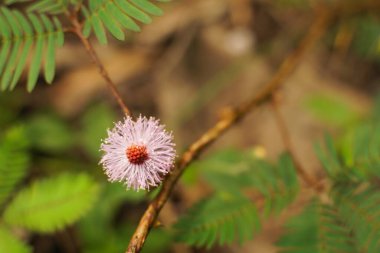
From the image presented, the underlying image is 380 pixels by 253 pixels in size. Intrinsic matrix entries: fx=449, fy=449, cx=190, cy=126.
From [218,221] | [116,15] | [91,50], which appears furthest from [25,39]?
[218,221]

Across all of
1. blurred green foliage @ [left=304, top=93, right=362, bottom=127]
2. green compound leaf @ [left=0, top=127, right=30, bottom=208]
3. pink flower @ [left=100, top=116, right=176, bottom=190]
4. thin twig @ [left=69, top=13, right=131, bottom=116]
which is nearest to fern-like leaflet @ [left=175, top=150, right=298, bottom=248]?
pink flower @ [left=100, top=116, right=176, bottom=190]

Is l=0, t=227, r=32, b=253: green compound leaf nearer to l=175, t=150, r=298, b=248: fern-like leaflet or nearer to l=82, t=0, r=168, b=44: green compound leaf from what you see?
l=175, t=150, r=298, b=248: fern-like leaflet

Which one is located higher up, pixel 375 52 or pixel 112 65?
pixel 112 65

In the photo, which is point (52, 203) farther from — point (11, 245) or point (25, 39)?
point (25, 39)

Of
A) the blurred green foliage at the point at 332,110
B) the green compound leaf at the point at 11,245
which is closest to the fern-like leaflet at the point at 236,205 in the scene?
the green compound leaf at the point at 11,245

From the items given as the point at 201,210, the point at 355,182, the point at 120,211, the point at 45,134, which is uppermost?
the point at 45,134

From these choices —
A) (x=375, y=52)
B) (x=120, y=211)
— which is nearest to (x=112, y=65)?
(x=120, y=211)

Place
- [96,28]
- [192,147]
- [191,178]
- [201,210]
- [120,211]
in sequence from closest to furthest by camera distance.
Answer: [96,28] < [192,147] < [201,210] < [191,178] < [120,211]

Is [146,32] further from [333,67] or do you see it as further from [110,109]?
[333,67]
